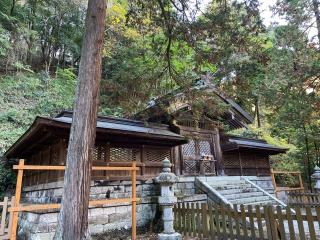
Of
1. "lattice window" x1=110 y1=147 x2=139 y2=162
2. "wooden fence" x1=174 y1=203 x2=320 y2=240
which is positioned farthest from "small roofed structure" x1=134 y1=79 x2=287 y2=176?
"wooden fence" x1=174 y1=203 x2=320 y2=240

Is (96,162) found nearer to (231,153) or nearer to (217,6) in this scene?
(217,6)

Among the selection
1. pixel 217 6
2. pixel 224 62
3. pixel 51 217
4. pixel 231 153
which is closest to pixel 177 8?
pixel 217 6

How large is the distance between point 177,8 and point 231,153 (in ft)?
29.7

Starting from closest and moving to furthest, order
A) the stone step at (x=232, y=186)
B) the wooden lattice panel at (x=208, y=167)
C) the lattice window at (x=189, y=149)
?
the stone step at (x=232, y=186)
the lattice window at (x=189, y=149)
the wooden lattice panel at (x=208, y=167)

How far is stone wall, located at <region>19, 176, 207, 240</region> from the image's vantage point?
6484mm

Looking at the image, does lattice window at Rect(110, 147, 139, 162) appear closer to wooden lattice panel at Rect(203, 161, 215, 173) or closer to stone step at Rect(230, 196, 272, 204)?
stone step at Rect(230, 196, 272, 204)

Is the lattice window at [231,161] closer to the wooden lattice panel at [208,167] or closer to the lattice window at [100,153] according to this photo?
the wooden lattice panel at [208,167]

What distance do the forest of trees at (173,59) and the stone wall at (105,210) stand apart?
2711 mm

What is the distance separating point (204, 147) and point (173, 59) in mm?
5075

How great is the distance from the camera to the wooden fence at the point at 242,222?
18.4 ft

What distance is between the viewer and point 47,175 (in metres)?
9.15

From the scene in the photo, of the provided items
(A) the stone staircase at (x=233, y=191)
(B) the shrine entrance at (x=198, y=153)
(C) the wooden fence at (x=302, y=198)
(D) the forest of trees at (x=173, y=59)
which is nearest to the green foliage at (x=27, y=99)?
(D) the forest of trees at (x=173, y=59)

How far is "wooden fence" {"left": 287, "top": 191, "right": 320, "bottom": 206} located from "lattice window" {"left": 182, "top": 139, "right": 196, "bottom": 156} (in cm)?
532

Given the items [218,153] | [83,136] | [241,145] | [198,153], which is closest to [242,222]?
[83,136]
